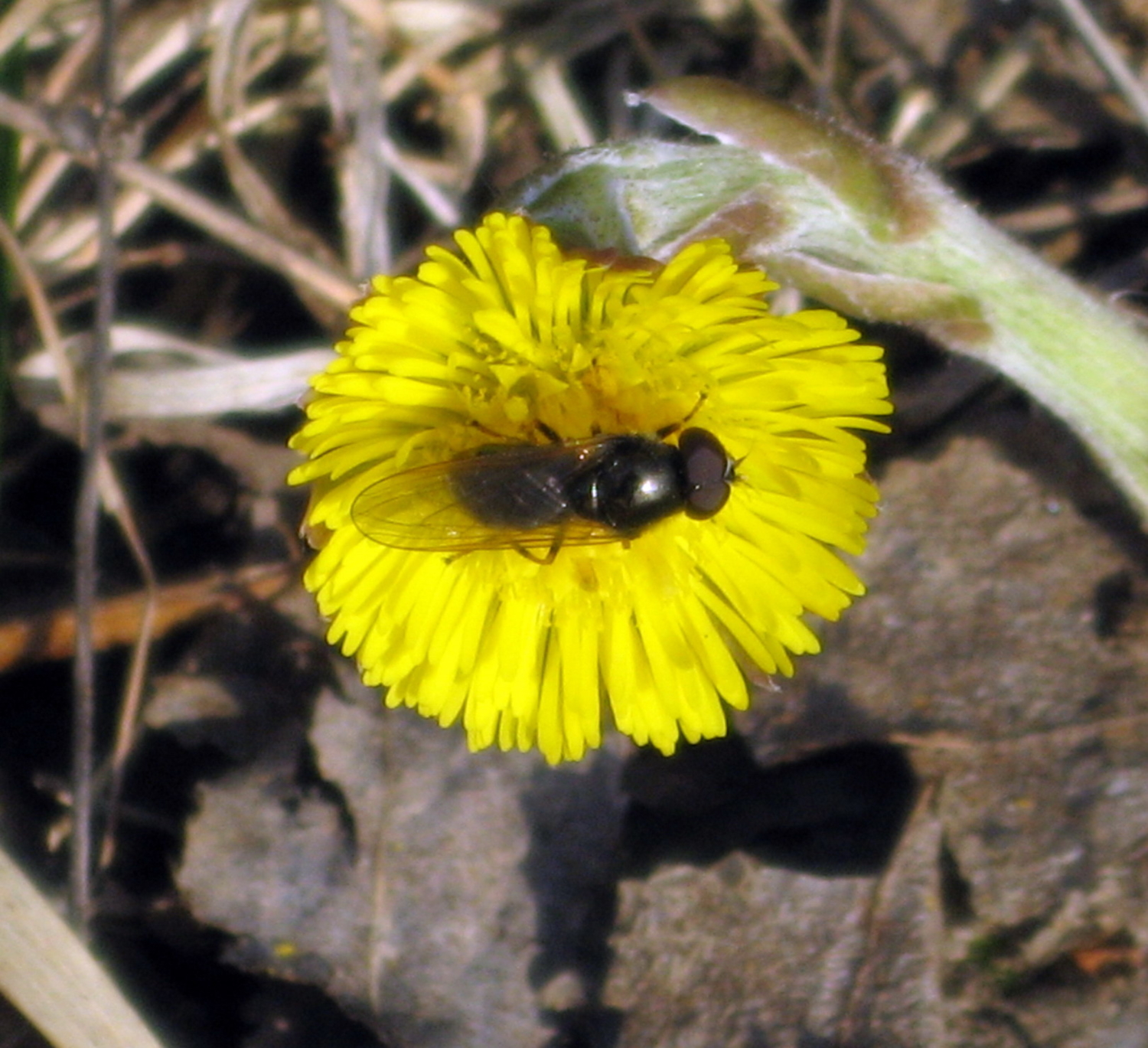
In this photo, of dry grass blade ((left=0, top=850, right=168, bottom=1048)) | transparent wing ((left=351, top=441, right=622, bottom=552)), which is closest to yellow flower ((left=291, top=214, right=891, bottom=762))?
transparent wing ((left=351, top=441, right=622, bottom=552))

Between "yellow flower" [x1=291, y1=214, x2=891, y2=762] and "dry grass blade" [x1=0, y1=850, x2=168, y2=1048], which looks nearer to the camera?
"yellow flower" [x1=291, y1=214, x2=891, y2=762]

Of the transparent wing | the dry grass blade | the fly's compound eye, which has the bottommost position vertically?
the dry grass blade

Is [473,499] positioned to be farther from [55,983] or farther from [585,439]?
[55,983]

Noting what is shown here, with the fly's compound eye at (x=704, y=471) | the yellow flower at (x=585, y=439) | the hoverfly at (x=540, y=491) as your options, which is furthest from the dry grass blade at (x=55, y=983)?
the fly's compound eye at (x=704, y=471)

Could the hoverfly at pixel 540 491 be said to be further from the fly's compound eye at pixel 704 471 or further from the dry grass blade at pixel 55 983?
the dry grass blade at pixel 55 983

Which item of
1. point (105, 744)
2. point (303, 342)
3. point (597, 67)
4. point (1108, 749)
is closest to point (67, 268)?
point (303, 342)

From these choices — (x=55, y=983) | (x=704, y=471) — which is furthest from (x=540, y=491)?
(x=55, y=983)

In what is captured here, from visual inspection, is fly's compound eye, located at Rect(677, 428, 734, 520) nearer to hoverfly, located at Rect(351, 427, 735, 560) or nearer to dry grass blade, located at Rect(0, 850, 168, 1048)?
hoverfly, located at Rect(351, 427, 735, 560)

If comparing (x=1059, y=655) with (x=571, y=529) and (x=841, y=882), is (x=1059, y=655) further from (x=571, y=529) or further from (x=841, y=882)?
(x=571, y=529)
